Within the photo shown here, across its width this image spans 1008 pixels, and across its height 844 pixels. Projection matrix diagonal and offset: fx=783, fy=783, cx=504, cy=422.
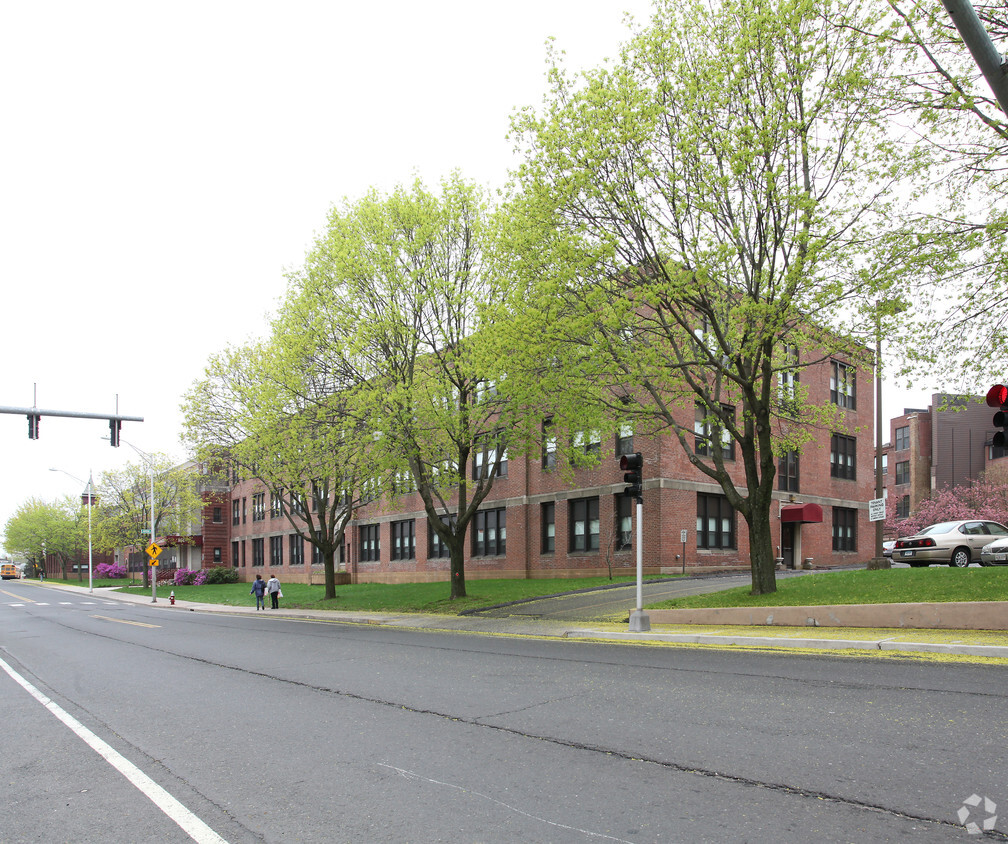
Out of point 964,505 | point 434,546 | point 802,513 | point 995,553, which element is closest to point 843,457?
point 802,513

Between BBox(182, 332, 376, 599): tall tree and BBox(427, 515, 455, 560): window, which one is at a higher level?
BBox(182, 332, 376, 599): tall tree

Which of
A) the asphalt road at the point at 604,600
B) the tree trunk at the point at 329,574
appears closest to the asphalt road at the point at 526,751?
the asphalt road at the point at 604,600

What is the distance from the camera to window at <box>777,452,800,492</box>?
3766 cm

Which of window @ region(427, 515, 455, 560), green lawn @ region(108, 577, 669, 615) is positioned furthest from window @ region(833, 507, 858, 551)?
window @ region(427, 515, 455, 560)

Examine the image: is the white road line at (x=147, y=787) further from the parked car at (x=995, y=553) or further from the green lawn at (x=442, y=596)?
the parked car at (x=995, y=553)

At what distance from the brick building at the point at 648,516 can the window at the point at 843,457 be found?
63 millimetres

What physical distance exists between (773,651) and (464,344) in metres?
13.1

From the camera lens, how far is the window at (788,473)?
37.7 metres

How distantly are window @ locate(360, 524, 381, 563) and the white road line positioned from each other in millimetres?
41320

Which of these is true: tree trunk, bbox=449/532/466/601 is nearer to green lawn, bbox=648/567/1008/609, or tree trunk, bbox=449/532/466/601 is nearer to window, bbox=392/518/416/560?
green lawn, bbox=648/567/1008/609

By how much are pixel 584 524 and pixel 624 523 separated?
2392 mm

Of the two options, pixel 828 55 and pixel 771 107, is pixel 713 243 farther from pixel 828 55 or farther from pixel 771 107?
pixel 828 55

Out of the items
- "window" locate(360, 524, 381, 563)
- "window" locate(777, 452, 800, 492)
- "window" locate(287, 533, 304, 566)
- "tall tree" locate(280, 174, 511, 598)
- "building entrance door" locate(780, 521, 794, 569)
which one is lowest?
"window" locate(287, 533, 304, 566)

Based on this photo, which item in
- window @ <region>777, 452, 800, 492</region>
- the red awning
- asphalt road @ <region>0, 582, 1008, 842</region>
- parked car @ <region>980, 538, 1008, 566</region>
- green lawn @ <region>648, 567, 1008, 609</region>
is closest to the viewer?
asphalt road @ <region>0, 582, 1008, 842</region>
